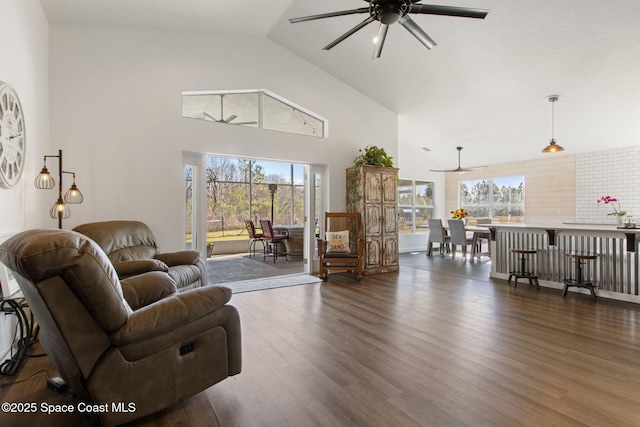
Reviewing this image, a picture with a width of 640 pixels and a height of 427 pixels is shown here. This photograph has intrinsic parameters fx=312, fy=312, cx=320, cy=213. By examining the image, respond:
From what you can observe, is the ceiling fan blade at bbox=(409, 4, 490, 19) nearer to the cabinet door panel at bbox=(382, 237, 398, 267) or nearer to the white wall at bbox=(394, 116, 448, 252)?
the cabinet door panel at bbox=(382, 237, 398, 267)

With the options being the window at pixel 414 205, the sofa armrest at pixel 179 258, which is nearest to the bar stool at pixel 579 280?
the window at pixel 414 205

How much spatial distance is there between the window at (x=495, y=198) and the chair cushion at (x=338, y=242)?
207 inches

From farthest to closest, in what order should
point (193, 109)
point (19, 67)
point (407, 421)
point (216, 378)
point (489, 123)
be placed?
1. point (489, 123)
2. point (193, 109)
3. point (19, 67)
4. point (216, 378)
5. point (407, 421)

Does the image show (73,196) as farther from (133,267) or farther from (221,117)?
(221,117)

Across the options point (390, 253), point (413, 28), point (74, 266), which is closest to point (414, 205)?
point (390, 253)

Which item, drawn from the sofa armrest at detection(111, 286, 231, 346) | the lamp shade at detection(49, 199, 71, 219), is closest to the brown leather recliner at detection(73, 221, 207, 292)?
the lamp shade at detection(49, 199, 71, 219)

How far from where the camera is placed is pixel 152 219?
4180 mm

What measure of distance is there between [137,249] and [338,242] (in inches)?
116

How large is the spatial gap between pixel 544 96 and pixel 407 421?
17.1 ft

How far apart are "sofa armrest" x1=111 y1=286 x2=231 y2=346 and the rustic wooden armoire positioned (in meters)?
3.95

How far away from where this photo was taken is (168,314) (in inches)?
62.6

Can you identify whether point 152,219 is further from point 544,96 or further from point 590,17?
point 544,96

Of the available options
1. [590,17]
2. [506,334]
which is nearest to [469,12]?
[590,17]

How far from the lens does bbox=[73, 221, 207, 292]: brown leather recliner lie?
3.29 metres
